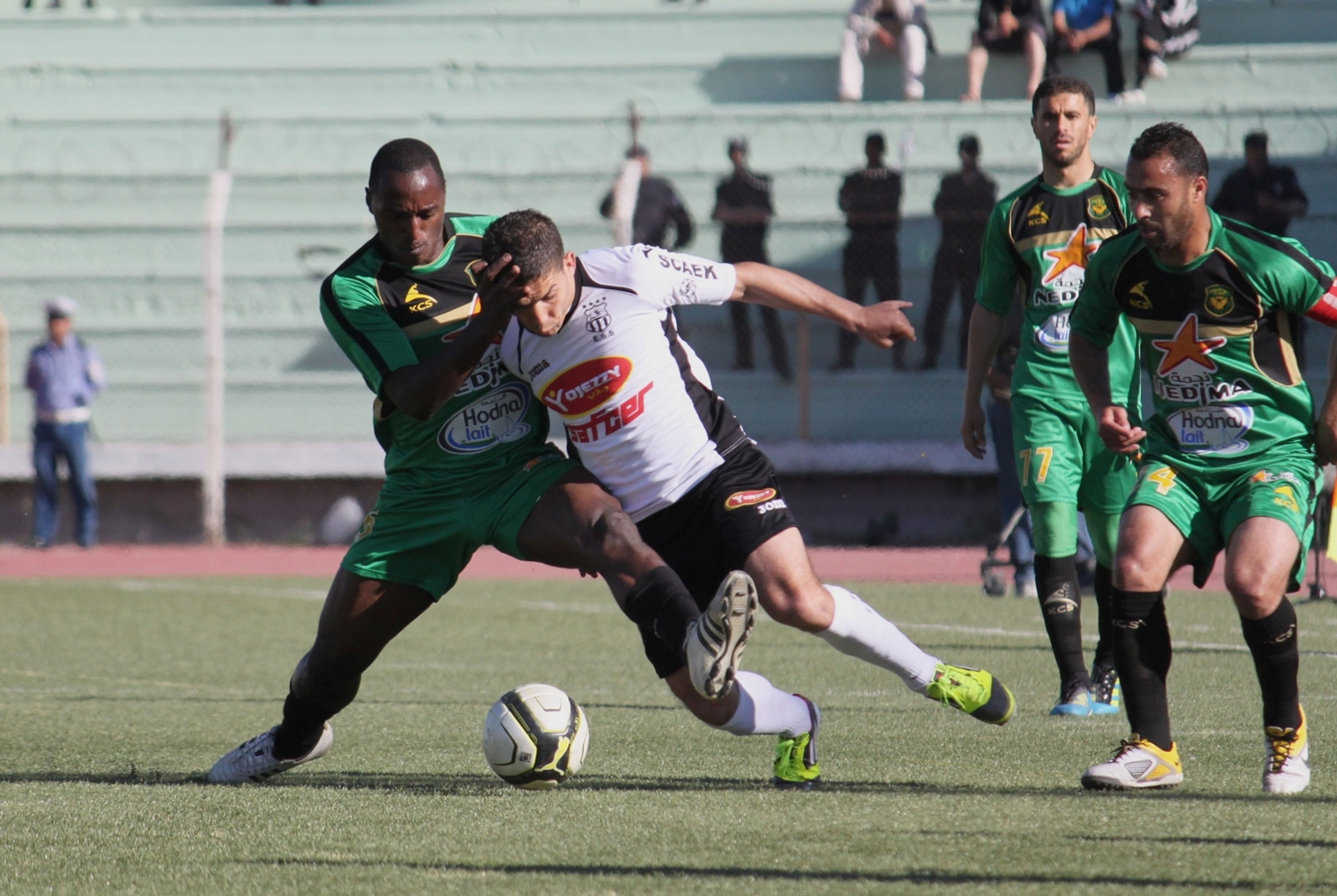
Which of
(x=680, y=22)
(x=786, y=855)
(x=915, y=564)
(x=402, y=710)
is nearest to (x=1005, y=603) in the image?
(x=915, y=564)

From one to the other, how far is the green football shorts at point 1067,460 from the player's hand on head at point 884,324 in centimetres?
182

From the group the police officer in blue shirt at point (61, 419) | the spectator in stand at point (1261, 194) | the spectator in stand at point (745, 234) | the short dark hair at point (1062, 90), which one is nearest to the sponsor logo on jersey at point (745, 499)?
the short dark hair at point (1062, 90)

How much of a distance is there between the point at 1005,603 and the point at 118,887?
8168 millimetres

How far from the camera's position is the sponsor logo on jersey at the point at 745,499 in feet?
16.9

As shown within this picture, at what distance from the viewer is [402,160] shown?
5.16 meters

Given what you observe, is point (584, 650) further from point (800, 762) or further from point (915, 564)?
point (915, 564)

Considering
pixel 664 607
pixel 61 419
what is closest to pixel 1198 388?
pixel 664 607

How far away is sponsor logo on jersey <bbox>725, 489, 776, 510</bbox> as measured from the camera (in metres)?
5.16

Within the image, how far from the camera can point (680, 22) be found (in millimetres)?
20828

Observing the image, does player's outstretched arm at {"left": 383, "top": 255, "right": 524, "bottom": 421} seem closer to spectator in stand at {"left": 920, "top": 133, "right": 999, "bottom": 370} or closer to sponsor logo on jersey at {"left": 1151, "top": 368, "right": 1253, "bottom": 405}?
sponsor logo on jersey at {"left": 1151, "top": 368, "right": 1253, "bottom": 405}

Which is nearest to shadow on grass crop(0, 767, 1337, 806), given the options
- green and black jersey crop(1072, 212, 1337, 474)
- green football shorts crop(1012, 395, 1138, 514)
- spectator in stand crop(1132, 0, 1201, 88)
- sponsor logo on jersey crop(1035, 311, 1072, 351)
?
green and black jersey crop(1072, 212, 1337, 474)

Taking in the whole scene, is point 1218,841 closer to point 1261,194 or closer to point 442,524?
point 442,524

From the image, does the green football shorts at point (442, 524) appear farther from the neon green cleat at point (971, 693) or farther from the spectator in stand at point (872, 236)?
the spectator in stand at point (872, 236)

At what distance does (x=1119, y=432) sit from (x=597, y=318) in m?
1.57
